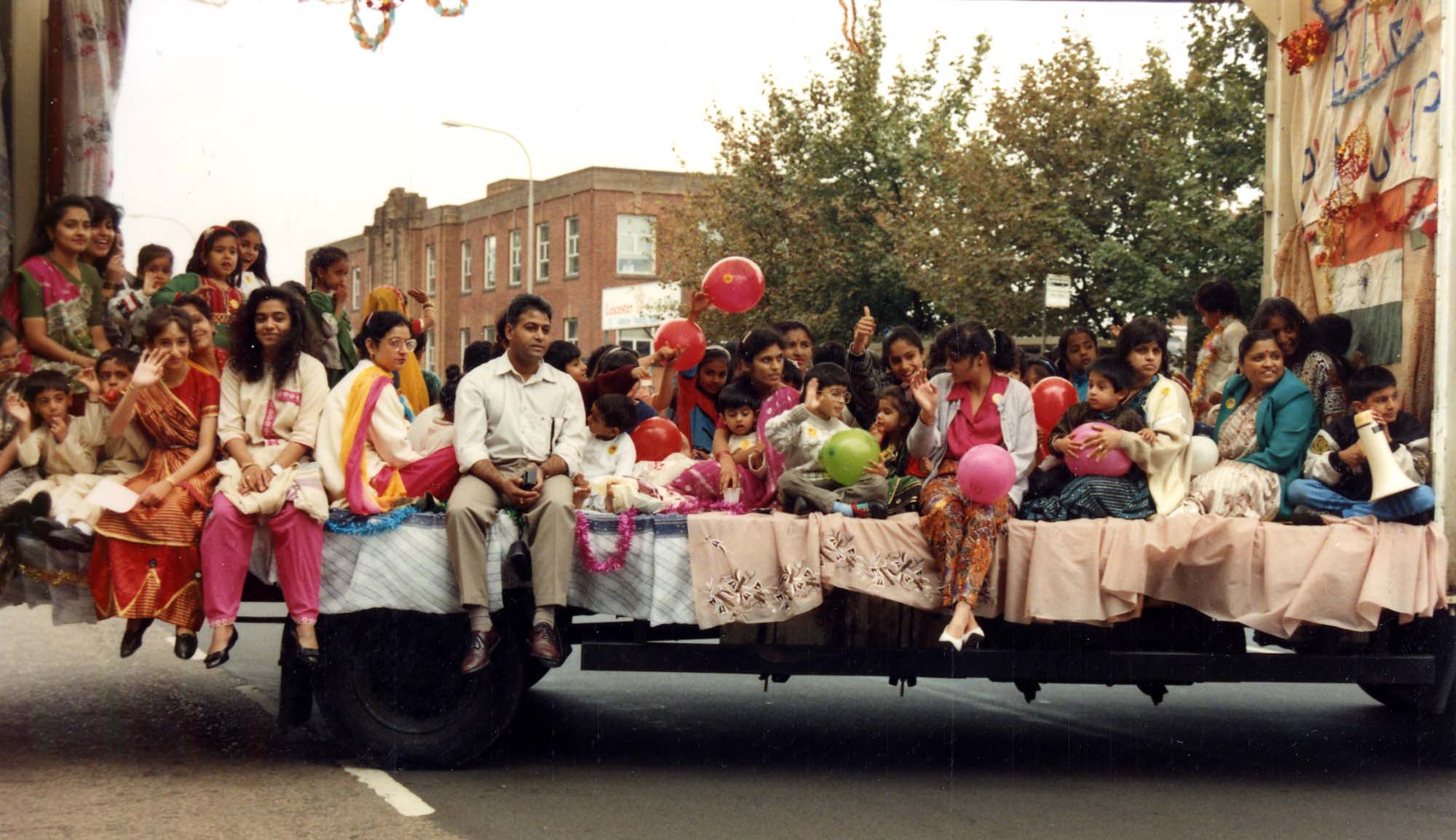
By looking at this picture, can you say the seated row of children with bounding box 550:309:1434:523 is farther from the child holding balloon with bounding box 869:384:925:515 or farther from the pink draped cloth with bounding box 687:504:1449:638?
the pink draped cloth with bounding box 687:504:1449:638

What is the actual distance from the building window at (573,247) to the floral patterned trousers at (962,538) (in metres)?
30.0

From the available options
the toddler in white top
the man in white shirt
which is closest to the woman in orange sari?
the man in white shirt

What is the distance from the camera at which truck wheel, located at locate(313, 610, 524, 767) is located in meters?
6.03

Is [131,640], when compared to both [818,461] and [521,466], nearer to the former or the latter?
[521,466]

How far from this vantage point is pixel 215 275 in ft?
24.1

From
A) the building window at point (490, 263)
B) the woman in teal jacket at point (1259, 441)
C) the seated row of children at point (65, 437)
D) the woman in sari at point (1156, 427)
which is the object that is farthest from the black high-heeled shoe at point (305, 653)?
the building window at point (490, 263)

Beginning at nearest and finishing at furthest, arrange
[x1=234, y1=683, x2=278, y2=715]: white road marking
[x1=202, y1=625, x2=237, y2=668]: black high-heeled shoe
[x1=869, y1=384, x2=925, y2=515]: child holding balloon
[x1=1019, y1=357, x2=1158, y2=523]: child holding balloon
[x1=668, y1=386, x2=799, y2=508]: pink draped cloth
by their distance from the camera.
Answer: [x1=202, y1=625, x2=237, y2=668]: black high-heeled shoe
[x1=1019, y1=357, x2=1158, y2=523]: child holding balloon
[x1=668, y1=386, x2=799, y2=508]: pink draped cloth
[x1=869, y1=384, x2=925, y2=515]: child holding balloon
[x1=234, y1=683, x2=278, y2=715]: white road marking

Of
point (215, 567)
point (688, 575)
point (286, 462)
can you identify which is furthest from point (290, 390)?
point (688, 575)

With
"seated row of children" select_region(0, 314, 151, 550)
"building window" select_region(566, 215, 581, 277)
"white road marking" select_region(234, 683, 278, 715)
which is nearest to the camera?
"seated row of children" select_region(0, 314, 151, 550)

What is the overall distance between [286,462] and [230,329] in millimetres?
699

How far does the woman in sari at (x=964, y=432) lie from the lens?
5883 millimetres

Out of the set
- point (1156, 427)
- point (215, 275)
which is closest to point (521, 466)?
point (215, 275)

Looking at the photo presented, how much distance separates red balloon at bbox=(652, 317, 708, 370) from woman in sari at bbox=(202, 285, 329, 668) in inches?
89.9

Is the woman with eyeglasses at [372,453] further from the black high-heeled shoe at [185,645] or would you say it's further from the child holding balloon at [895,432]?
the child holding balloon at [895,432]
